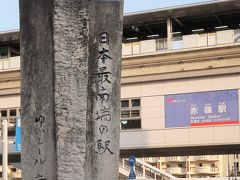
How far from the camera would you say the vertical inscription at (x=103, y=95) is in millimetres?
5801

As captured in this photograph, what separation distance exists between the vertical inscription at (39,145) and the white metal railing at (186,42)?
16.1m

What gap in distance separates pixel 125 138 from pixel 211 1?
6.74 meters

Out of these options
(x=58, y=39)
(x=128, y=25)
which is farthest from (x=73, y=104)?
(x=128, y=25)

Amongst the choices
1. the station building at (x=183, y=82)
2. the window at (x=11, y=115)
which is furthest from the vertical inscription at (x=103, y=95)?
the window at (x=11, y=115)

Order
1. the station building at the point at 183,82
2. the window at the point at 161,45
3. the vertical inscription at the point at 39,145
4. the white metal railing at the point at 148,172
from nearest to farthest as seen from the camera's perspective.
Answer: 1. the vertical inscription at the point at 39,145
2. the station building at the point at 183,82
3. the window at the point at 161,45
4. the white metal railing at the point at 148,172

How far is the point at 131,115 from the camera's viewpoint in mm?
22344

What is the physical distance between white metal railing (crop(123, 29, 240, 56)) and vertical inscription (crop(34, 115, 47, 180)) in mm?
16126

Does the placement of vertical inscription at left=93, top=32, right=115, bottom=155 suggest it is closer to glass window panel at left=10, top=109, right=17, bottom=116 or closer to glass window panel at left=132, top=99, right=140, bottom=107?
glass window panel at left=132, top=99, right=140, bottom=107

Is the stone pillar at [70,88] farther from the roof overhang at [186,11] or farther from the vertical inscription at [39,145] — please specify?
the roof overhang at [186,11]

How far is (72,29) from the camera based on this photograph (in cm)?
539

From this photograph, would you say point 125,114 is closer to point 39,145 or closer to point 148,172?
point 148,172

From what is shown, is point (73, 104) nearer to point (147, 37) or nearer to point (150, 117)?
point (150, 117)

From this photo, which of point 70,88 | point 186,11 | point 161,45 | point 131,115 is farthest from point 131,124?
point 70,88

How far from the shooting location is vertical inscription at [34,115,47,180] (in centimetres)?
553
